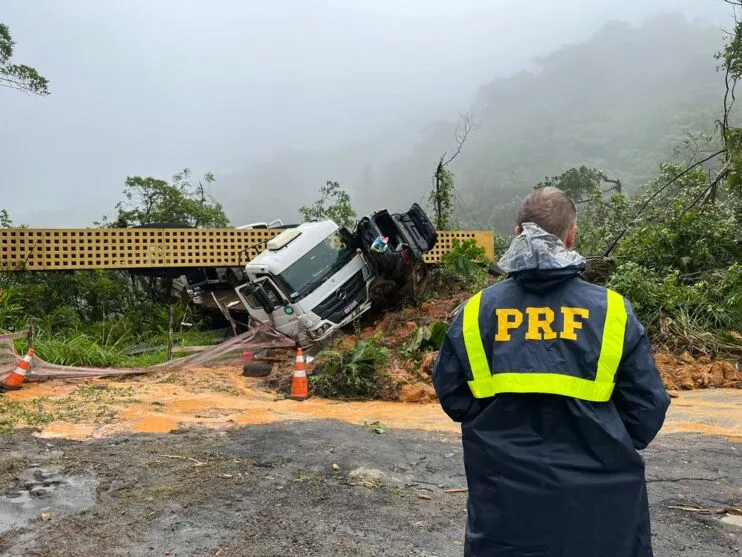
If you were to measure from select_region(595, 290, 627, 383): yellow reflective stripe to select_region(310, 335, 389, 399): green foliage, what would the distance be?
6.58 meters

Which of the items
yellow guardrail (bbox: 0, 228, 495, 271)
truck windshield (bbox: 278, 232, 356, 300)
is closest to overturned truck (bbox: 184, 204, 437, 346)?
truck windshield (bbox: 278, 232, 356, 300)

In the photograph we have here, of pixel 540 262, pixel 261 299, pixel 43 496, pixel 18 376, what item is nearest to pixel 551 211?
pixel 540 262

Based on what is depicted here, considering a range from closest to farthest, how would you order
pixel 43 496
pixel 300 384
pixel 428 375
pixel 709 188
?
1. pixel 43 496
2. pixel 300 384
3. pixel 428 375
4. pixel 709 188

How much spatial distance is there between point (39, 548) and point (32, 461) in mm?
1695

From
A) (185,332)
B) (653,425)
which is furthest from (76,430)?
(185,332)

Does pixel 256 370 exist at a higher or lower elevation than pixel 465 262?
lower

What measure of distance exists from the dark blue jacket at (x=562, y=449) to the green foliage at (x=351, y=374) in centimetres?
642

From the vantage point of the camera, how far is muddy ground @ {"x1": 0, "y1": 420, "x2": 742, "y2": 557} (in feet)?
10.0

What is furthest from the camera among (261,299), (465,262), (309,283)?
(465,262)

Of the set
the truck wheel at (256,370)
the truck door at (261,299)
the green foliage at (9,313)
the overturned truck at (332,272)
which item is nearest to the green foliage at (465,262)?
the overturned truck at (332,272)

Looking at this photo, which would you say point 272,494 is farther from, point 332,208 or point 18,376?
point 332,208

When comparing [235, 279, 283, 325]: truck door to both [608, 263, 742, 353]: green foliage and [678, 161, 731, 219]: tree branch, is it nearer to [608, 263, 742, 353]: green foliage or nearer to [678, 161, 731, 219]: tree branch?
[608, 263, 742, 353]: green foliage

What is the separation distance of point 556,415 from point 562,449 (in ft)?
0.31

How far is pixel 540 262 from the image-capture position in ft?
5.63
